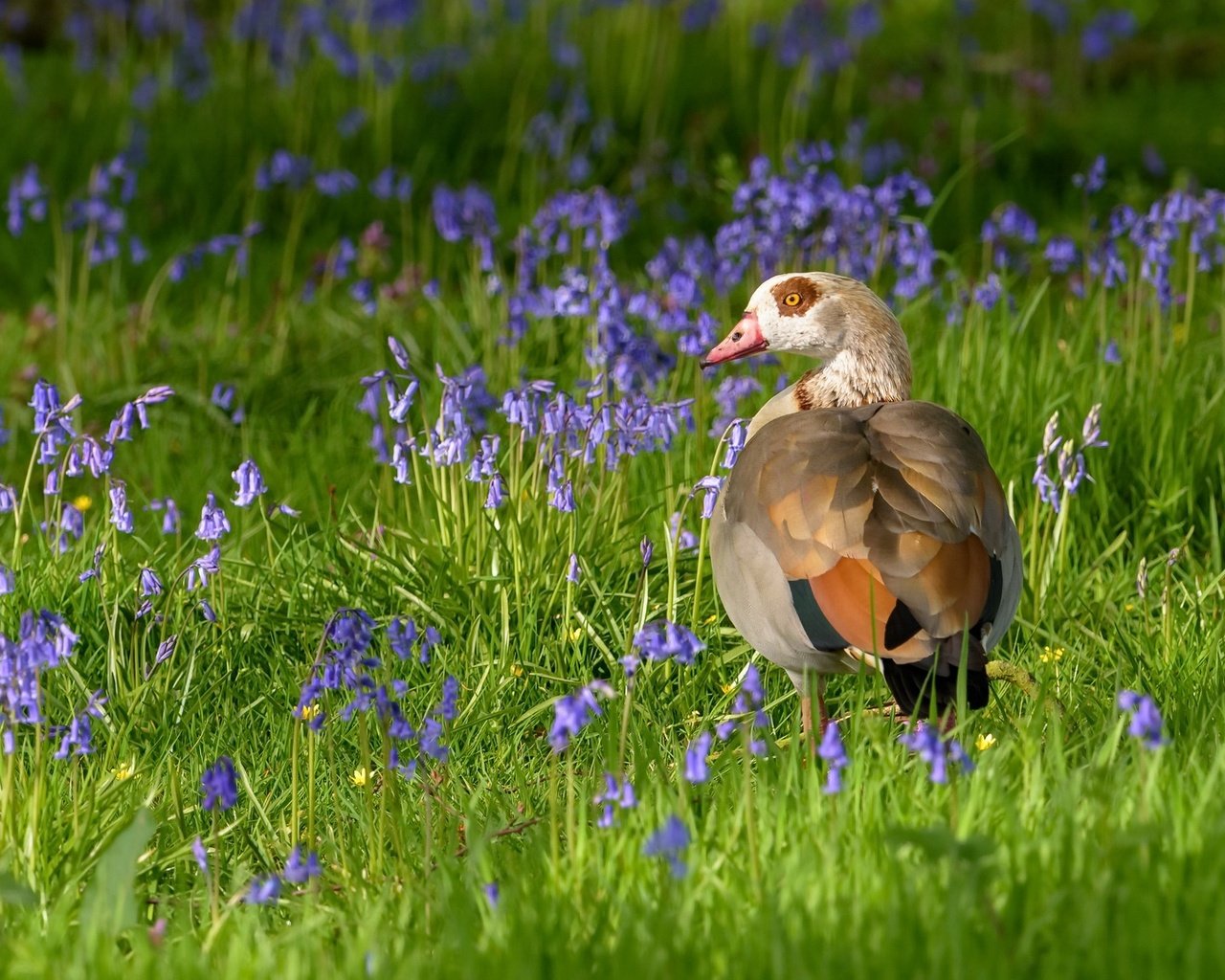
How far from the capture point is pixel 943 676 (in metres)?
3.44

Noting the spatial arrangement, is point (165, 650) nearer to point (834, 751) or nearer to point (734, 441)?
point (734, 441)

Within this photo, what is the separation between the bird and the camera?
344cm

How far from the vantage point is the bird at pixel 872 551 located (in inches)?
135

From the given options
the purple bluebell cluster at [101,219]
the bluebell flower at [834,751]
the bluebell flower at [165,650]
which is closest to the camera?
the bluebell flower at [834,751]

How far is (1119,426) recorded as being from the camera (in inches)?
207

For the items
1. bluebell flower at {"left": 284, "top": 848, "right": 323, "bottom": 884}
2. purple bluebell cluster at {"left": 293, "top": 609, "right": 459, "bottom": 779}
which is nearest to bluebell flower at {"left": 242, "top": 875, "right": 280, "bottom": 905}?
bluebell flower at {"left": 284, "top": 848, "right": 323, "bottom": 884}

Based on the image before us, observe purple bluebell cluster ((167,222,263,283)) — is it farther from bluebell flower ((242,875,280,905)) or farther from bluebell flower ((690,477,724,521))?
bluebell flower ((242,875,280,905))

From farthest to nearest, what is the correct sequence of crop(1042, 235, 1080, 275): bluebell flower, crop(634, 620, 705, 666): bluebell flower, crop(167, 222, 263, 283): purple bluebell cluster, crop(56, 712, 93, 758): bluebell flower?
crop(167, 222, 263, 283): purple bluebell cluster → crop(1042, 235, 1080, 275): bluebell flower → crop(56, 712, 93, 758): bluebell flower → crop(634, 620, 705, 666): bluebell flower

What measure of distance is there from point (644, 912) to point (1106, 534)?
8.85 feet

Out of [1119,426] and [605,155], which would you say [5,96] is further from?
[1119,426]

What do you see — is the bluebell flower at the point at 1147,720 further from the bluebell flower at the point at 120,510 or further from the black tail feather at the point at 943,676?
the bluebell flower at the point at 120,510

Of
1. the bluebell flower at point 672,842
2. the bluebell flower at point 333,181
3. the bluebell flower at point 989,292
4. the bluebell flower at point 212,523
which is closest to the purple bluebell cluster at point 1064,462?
the bluebell flower at point 989,292

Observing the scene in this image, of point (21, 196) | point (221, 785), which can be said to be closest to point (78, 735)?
point (221, 785)

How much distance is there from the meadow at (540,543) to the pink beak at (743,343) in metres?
0.20
